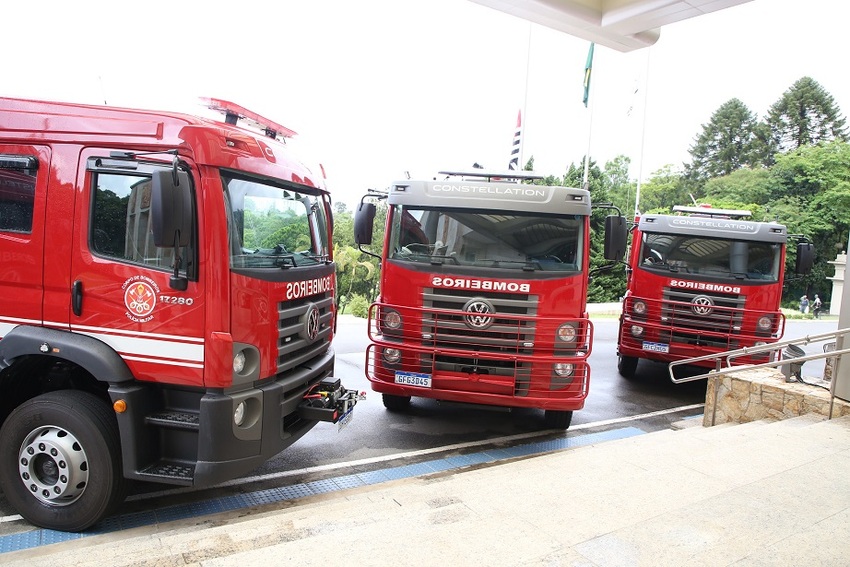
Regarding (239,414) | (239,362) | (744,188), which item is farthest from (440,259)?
(744,188)

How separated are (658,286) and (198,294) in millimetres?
6982

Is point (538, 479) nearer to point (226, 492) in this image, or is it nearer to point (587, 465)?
point (587, 465)

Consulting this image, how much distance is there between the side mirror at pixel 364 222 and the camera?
21.3 feet

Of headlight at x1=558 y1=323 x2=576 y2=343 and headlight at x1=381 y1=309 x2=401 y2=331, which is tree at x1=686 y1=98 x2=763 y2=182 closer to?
headlight at x1=558 y1=323 x2=576 y2=343

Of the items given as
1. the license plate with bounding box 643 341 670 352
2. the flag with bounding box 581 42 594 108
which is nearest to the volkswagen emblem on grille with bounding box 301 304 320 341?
the license plate with bounding box 643 341 670 352

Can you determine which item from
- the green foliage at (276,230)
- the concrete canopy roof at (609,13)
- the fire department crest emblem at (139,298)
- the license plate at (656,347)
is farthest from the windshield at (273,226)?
the license plate at (656,347)

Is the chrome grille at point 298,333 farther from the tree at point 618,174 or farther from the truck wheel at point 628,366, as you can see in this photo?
the tree at point 618,174

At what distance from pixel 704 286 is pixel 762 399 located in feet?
7.69

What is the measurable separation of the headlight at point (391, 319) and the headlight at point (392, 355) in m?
0.23

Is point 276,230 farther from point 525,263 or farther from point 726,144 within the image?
point 726,144

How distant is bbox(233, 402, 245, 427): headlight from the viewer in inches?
152

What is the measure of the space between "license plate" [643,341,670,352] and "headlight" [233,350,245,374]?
6.61 m

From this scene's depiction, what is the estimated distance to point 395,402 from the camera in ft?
22.8

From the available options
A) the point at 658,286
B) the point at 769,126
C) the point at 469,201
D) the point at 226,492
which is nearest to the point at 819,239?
the point at 769,126
